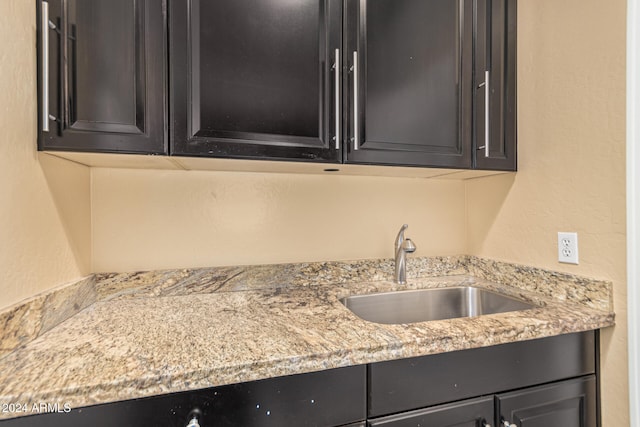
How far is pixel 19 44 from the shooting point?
2.56 feet

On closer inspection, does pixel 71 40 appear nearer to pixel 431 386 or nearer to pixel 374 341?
pixel 374 341

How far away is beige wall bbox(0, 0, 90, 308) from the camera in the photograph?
0.73 m

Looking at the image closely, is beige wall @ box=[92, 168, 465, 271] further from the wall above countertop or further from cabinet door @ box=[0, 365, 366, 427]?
cabinet door @ box=[0, 365, 366, 427]

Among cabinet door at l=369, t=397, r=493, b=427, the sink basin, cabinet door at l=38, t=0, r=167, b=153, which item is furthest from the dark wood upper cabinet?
cabinet door at l=369, t=397, r=493, b=427

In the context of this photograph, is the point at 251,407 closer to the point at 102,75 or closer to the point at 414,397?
the point at 414,397

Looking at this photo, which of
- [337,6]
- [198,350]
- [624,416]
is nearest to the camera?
[198,350]

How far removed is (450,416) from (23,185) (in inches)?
50.6

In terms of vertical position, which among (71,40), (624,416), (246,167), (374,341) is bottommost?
(624,416)

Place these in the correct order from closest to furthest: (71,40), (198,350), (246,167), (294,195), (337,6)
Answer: (198,350)
(71,40)
(337,6)
(246,167)
(294,195)

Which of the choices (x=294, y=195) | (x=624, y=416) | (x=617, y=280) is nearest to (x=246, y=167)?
(x=294, y=195)

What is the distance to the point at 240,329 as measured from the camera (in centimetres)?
86

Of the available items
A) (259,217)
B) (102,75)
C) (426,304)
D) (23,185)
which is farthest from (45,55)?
(426,304)

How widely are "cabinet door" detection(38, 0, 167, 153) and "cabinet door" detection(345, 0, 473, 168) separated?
615mm

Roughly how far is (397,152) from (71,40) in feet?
3.41
